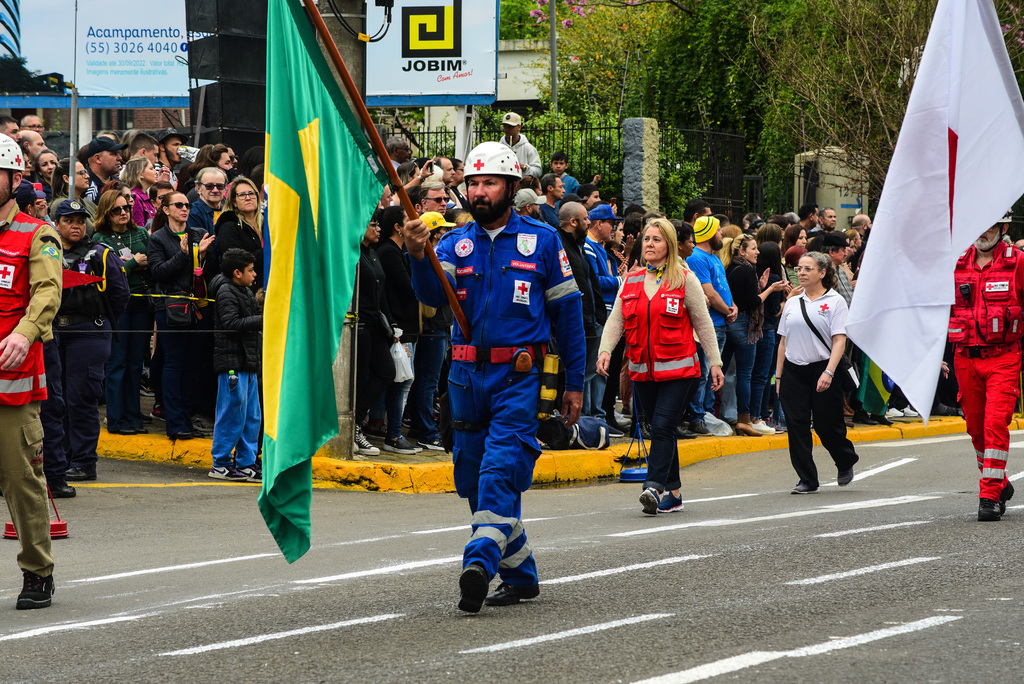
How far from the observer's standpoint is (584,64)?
126 feet

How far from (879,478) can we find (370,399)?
472 cm

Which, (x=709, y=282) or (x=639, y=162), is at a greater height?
(x=639, y=162)

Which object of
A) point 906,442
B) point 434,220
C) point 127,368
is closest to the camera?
point 127,368

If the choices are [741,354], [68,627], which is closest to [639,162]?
[741,354]

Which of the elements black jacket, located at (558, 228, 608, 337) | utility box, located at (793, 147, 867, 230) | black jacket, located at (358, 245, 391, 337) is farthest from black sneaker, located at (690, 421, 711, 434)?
utility box, located at (793, 147, 867, 230)

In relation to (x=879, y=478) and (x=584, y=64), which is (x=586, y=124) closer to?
(x=879, y=478)

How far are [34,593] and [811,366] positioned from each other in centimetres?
693

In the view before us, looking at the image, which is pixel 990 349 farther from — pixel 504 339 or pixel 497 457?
pixel 497 457

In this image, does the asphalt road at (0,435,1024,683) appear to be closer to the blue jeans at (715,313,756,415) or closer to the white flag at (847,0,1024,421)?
the white flag at (847,0,1024,421)

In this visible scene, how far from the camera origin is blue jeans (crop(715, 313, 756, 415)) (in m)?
14.9

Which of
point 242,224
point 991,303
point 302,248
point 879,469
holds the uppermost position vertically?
point 242,224

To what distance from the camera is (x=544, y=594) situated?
7.25 metres

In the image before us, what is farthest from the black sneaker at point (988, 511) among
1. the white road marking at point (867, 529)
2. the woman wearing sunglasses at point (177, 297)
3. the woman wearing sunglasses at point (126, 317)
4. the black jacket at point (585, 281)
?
the woman wearing sunglasses at point (126, 317)

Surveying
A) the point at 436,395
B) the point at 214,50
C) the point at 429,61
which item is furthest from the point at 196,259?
the point at 429,61
